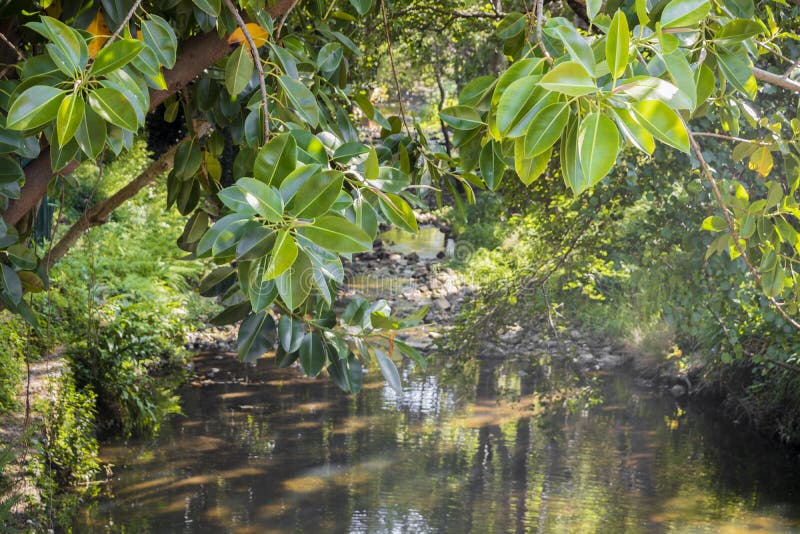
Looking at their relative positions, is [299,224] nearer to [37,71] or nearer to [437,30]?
[37,71]

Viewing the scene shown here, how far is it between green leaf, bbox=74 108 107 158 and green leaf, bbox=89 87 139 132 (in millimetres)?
91

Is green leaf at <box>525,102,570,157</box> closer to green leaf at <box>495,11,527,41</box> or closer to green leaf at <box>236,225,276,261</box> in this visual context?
green leaf at <box>236,225,276,261</box>

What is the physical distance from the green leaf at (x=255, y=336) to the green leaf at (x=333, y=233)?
0.61 meters

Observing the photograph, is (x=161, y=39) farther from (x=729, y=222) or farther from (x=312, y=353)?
(x=729, y=222)

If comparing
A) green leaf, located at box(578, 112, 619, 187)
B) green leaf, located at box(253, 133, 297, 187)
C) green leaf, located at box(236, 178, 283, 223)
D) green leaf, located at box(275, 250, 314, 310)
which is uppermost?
green leaf, located at box(253, 133, 297, 187)

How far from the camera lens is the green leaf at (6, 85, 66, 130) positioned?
0.91m

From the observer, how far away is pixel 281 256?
2.79ft

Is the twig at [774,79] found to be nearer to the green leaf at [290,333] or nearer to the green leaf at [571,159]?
the green leaf at [571,159]

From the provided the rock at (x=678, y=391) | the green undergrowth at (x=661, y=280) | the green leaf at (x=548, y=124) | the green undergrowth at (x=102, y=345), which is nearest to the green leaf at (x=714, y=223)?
the green leaf at (x=548, y=124)

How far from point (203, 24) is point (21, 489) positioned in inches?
137

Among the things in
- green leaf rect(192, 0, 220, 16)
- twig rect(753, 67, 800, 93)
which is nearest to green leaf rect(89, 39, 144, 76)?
green leaf rect(192, 0, 220, 16)

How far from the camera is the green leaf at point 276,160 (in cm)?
100

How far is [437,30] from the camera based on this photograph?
5676 mm

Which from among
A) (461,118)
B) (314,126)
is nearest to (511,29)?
(461,118)
